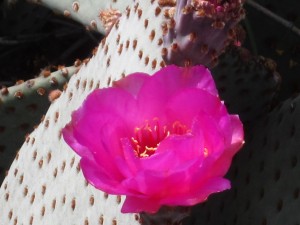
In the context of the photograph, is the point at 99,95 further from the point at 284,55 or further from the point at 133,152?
the point at 284,55

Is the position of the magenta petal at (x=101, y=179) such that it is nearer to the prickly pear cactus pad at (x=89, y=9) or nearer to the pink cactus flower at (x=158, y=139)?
the pink cactus flower at (x=158, y=139)

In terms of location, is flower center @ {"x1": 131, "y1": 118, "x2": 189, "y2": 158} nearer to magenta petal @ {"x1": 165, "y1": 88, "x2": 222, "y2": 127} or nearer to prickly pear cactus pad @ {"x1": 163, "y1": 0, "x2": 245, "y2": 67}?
magenta petal @ {"x1": 165, "y1": 88, "x2": 222, "y2": 127}

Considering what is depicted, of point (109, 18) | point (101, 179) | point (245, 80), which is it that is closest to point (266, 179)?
point (245, 80)

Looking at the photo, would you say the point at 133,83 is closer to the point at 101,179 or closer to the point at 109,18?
the point at 101,179

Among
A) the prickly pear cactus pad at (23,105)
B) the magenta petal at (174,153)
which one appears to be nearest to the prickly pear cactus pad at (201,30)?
the magenta petal at (174,153)

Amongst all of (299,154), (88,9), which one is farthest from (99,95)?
(88,9)

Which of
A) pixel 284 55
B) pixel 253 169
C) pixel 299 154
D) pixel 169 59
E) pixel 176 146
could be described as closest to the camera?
pixel 176 146

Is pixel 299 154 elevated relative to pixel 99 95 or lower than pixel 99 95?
lower
